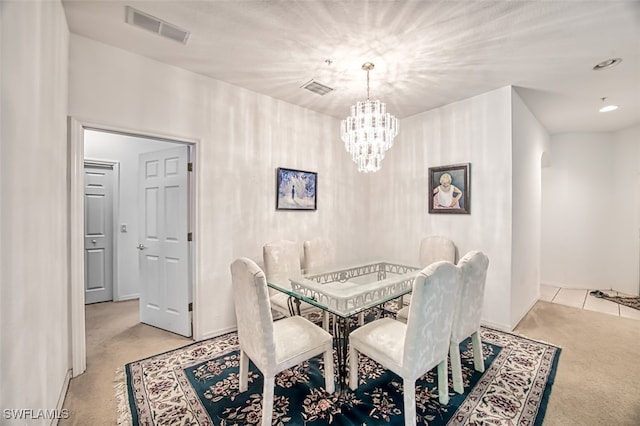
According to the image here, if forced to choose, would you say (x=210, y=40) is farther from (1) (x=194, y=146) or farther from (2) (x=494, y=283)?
(2) (x=494, y=283)

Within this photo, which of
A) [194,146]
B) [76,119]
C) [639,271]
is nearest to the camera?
[76,119]

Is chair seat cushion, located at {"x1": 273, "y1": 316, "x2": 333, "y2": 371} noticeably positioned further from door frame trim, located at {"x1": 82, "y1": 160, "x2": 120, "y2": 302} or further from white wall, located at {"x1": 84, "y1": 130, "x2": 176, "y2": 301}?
door frame trim, located at {"x1": 82, "y1": 160, "x2": 120, "y2": 302}

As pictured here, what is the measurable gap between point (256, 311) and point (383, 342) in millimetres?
867

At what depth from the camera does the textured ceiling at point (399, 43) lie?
183cm

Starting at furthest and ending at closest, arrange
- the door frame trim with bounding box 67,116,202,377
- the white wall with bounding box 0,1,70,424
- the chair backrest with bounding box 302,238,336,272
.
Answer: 1. the chair backrest with bounding box 302,238,336,272
2. the door frame trim with bounding box 67,116,202,377
3. the white wall with bounding box 0,1,70,424

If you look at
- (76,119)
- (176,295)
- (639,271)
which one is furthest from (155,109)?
(639,271)

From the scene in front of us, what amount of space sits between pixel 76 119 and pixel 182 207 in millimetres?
1122

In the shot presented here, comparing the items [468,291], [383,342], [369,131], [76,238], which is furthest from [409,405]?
[76,238]

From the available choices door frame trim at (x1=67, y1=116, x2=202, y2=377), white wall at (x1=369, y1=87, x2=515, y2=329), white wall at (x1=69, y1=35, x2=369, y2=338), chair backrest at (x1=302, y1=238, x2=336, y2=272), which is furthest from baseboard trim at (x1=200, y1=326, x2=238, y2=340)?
white wall at (x1=369, y1=87, x2=515, y2=329)

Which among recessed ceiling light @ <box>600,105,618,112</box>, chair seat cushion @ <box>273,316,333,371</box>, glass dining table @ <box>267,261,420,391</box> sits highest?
recessed ceiling light @ <box>600,105,618,112</box>

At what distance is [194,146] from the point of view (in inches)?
109

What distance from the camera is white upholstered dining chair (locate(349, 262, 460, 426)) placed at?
1.49m

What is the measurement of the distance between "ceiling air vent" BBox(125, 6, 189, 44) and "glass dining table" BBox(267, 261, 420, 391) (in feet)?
7.22

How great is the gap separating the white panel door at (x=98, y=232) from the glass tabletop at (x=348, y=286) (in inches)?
132
